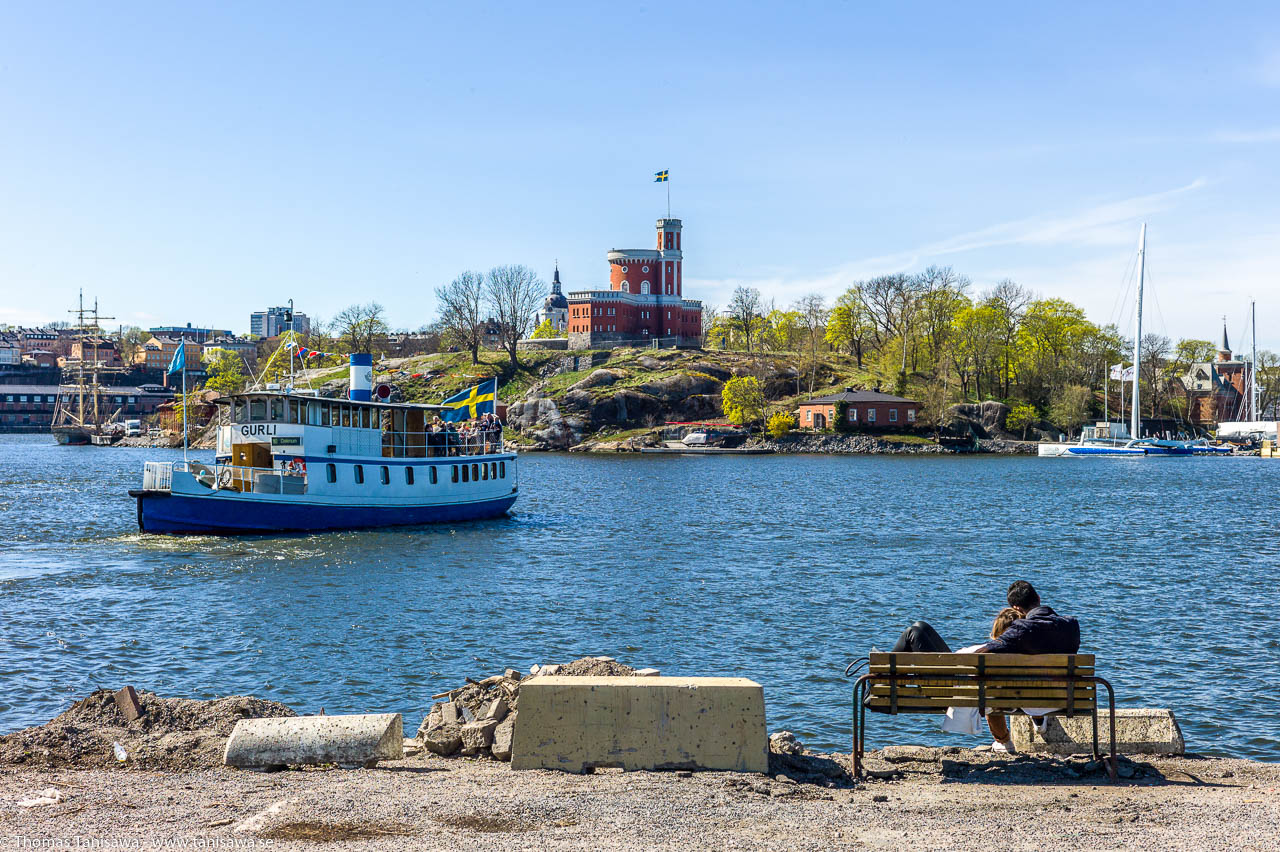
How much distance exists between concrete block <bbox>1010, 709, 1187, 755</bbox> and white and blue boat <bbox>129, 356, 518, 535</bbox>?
1378 inches

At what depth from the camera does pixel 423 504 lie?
1881 inches

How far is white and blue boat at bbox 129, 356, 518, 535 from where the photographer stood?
40.9 metres

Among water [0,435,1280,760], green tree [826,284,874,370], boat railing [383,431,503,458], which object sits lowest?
water [0,435,1280,760]

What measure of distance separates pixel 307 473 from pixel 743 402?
90898 mm

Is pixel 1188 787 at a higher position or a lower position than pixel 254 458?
lower

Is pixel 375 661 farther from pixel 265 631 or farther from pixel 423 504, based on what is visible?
pixel 423 504

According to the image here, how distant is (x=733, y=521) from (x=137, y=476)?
54950mm

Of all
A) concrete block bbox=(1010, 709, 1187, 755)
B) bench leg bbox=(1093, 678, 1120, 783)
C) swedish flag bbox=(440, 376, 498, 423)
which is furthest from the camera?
swedish flag bbox=(440, 376, 498, 423)

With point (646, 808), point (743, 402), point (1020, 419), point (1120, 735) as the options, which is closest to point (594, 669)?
point (646, 808)

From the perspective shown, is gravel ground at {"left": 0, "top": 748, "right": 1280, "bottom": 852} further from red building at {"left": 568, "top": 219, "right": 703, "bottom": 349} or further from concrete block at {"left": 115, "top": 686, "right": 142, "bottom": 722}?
red building at {"left": 568, "top": 219, "right": 703, "bottom": 349}

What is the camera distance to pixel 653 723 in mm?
11555

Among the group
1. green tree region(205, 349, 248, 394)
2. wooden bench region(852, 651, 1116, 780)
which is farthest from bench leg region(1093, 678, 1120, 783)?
green tree region(205, 349, 248, 394)

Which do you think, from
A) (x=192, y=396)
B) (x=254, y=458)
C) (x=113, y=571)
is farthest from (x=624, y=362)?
(x=113, y=571)

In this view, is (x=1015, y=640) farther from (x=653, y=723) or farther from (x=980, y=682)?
(x=653, y=723)
